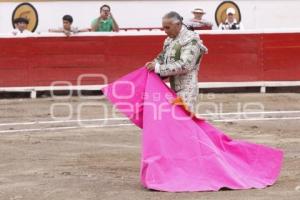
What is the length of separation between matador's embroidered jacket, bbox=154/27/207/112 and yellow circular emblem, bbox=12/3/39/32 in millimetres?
9277

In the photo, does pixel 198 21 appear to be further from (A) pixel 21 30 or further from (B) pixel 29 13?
(B) pixel 29 13

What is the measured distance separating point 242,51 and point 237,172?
7.27 metres

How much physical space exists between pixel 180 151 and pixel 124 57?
22.9 ft

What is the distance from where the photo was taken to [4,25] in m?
15.6

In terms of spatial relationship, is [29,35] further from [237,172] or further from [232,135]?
[237,172]

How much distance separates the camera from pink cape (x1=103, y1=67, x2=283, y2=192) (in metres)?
6.16

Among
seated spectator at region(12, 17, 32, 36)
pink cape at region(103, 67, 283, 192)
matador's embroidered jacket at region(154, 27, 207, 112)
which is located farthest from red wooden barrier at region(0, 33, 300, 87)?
matador's embroidered jacket at region(154, 27, 207, 112)

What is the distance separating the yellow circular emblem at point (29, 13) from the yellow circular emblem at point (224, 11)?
3.28 m

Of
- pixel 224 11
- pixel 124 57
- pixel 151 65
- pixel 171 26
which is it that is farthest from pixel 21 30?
pixel 171 26

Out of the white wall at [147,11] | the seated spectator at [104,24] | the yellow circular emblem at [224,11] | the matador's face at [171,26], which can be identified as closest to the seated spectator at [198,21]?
the seated spectator at [104,24]

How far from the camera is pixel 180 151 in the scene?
247 inches

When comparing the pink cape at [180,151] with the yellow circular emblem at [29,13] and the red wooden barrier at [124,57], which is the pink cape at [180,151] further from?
the yellow circular emblem at [29,13]

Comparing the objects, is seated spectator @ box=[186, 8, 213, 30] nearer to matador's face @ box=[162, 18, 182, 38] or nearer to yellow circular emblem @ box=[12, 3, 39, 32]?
yellow circular emblem @ box=[12, 3, 39, 32]

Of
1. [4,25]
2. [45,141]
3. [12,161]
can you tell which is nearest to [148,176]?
[12,161]
